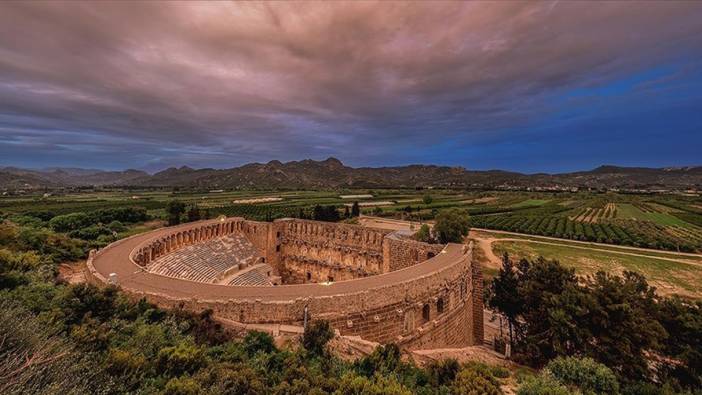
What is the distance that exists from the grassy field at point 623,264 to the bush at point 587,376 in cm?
3456

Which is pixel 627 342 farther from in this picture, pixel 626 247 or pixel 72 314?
pixel 626 247

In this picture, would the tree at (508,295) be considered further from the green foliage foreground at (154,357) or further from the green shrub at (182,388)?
the green shrub at (182,388)

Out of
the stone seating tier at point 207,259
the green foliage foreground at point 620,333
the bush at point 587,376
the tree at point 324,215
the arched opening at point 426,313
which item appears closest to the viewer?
the bush at point 587,376

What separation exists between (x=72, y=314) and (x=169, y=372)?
590 centimetres

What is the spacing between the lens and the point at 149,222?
209 feet

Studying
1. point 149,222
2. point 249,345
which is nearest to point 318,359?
point 249,345

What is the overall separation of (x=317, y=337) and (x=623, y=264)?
52.1 m

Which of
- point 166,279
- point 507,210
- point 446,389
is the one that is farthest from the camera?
point 507,210

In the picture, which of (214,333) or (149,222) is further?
(149,222)

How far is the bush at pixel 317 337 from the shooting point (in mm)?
13096

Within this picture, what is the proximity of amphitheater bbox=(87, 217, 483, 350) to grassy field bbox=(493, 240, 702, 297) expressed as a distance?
27.8 meters

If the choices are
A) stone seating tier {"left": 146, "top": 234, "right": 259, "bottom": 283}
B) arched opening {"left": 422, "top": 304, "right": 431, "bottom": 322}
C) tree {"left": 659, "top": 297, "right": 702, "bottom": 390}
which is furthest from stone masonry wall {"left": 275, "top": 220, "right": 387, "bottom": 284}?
tree {"left": 659, "top": 297, "right": 702, "bottom": 390}

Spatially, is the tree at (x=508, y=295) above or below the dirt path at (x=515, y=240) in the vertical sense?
above

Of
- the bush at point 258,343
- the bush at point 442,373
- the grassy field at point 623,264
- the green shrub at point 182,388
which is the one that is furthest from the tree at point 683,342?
the grassy field at point 623,264
